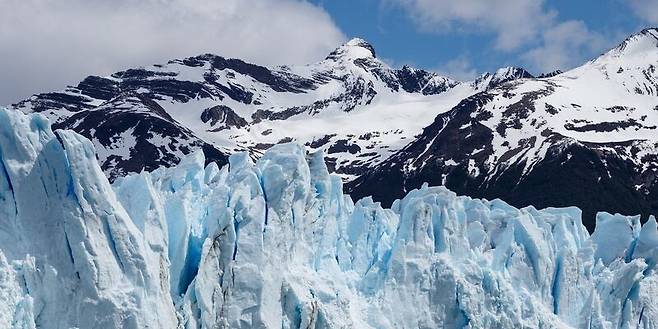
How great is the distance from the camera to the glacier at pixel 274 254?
23578 mm

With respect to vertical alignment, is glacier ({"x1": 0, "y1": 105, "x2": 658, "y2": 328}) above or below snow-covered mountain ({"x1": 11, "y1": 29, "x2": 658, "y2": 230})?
below

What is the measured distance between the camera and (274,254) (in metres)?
28.8

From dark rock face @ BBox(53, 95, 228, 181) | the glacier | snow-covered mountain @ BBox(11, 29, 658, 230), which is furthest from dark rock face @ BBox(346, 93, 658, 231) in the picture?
the glacier

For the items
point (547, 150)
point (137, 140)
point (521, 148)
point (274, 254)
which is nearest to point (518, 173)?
point (547, 150)

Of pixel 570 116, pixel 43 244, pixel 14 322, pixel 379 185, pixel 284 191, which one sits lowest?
pixel 14 322

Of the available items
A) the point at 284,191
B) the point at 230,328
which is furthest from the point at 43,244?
the point at 284,191

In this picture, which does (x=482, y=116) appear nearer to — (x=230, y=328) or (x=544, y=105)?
(x=544, y=105)

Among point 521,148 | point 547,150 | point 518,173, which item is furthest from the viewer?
point 521,148

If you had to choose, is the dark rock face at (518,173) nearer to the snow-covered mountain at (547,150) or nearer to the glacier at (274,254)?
the snow-covered mountain at (547,150)

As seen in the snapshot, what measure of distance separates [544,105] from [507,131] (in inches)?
547

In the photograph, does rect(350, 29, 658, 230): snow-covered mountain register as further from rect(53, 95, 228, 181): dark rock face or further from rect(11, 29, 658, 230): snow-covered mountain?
rect(53, 95, 228, 181): dark rock face

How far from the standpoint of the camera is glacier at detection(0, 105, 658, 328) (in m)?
23.6

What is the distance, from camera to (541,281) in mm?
36656

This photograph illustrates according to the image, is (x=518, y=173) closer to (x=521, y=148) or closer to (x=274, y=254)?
(x=521, y=148)
